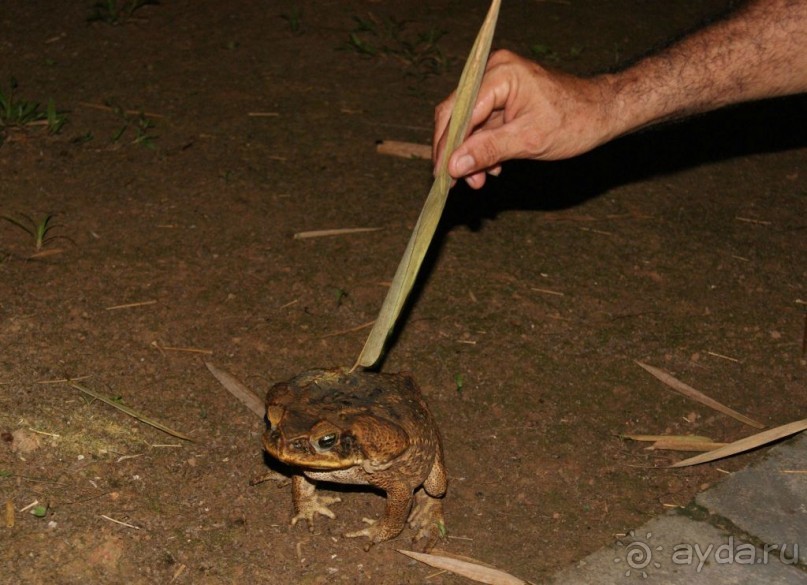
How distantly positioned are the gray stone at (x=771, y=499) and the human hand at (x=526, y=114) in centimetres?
134

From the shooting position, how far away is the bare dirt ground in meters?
3.14

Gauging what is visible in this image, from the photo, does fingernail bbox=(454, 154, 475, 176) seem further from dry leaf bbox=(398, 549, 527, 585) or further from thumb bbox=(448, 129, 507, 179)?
dry leaf bbox=(398, 549, 527, 585)

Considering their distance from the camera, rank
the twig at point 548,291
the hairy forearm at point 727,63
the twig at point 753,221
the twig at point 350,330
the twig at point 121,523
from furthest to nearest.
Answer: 1. the twig at point 753,221
2. the twig at point 548,291
3. the twig at point 350,330
4. the hairy forearm at point 727,63
5. the twig at point 121,523

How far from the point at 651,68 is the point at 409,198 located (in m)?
1.54

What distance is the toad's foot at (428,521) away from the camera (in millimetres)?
3115

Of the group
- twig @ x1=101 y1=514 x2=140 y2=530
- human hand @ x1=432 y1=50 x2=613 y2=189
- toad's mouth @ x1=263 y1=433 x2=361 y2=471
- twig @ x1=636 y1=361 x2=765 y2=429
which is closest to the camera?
toad's mouth @ x1=263 y1=433 x2=361 y2=471

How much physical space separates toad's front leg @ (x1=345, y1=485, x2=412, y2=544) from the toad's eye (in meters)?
0.33

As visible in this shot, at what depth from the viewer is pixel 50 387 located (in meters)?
3.53

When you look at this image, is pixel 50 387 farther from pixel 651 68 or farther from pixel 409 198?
pixel 651 68

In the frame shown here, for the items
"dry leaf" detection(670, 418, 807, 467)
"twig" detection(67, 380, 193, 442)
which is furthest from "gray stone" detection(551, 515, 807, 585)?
"twig" detection(67, 380, 193, 442)

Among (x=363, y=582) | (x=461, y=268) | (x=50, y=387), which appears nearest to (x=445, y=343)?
(x=461, y=268)

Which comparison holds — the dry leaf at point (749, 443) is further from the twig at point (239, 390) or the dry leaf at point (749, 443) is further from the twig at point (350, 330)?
the twig at point (239, 390)

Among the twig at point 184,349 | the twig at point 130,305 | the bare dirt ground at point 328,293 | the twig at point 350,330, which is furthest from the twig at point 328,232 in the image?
the twig at point 184,349
